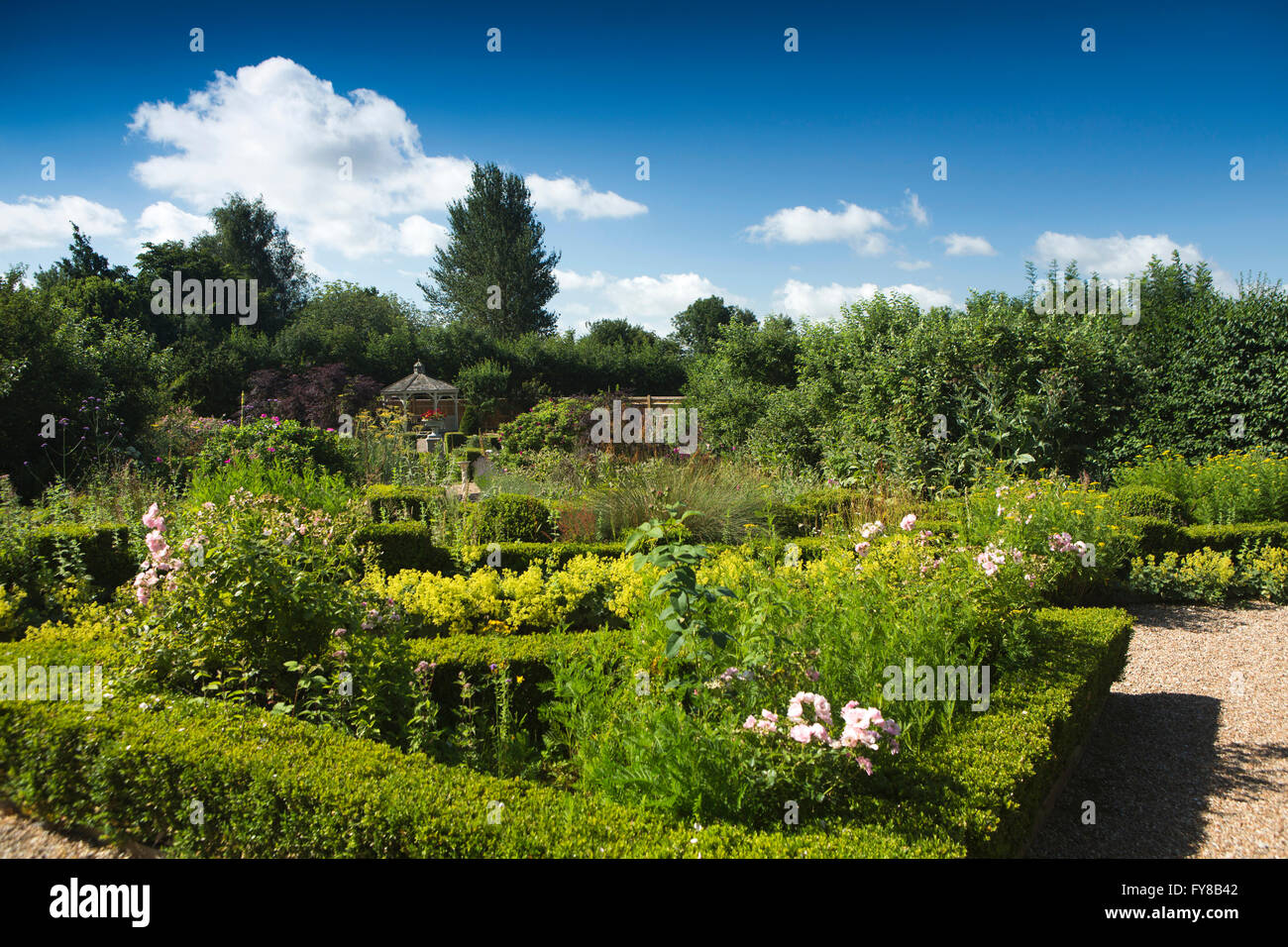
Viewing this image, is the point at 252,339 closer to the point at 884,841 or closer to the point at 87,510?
the point at 87,510

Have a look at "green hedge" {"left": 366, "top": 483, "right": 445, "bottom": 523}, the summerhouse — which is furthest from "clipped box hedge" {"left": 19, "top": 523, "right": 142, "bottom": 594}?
the summerhouse

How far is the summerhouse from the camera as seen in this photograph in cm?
1727

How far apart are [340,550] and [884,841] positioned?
2824mm

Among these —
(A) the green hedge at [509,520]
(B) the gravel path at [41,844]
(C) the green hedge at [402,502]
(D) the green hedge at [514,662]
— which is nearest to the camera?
(B) the gravel path at [41,844]

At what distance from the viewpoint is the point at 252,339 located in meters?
20.7

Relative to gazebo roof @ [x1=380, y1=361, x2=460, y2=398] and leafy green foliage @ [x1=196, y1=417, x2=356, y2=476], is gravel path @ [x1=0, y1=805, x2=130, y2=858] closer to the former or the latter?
leafy green foliage @ [x1=196, y1=417, x2=356, y2=476]

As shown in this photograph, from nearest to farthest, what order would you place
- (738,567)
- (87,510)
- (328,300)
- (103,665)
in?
(103,665)
(738,567)
(87,510)
(328,300)

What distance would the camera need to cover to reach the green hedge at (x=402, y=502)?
697 cm

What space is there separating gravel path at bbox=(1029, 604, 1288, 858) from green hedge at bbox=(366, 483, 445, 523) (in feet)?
18.2

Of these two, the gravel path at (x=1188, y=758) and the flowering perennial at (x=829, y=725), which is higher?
the flowering perennial at (x=829, y=725)

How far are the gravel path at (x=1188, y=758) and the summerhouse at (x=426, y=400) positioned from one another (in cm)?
1340

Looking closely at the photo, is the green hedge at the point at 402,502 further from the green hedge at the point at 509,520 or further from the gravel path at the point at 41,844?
the gravel path at the point at 41,844

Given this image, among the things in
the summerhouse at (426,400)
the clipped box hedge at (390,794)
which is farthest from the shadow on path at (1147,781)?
the summerhouse at (426,400)
